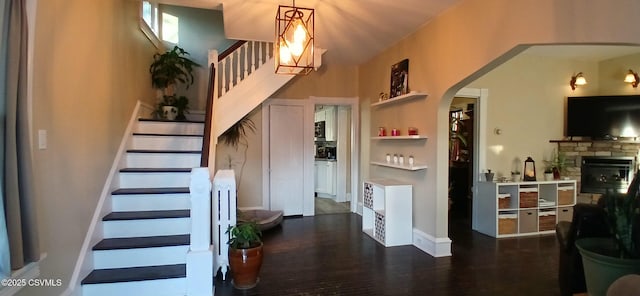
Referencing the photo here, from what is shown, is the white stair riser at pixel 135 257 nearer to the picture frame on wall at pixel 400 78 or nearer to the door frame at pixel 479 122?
the picture frame on wall at pixel 400 78

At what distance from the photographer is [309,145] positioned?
6012mm

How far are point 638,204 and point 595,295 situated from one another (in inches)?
25.1

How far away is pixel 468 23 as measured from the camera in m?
3.31

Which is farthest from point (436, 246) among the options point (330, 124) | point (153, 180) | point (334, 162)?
point (330, 124)

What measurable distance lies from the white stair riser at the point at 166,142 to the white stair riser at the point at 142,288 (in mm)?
1824

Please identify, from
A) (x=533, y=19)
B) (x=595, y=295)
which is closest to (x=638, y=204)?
(x=595, y=295)

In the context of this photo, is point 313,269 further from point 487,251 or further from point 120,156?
point 120,156

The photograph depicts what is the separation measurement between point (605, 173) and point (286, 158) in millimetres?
4851

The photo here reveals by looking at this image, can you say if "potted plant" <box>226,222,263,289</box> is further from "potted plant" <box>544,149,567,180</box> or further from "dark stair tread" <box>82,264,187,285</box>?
"potted plant" <box>544,149,567,180</box>

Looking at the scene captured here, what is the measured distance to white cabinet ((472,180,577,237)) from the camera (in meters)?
4.61

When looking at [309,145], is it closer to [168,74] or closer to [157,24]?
[168,74]

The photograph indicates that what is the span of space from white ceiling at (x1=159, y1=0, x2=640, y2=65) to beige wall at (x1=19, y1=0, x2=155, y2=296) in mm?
853

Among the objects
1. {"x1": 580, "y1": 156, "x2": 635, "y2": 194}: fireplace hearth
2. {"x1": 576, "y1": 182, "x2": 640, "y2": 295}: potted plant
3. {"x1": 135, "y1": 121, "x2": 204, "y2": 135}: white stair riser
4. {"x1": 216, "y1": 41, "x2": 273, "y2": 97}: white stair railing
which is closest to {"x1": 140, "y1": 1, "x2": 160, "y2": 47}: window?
{"x1": 216, "y1": 41, "x2": 273, "y2": 97}: white stair railing

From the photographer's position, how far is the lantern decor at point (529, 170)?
4746 mm
